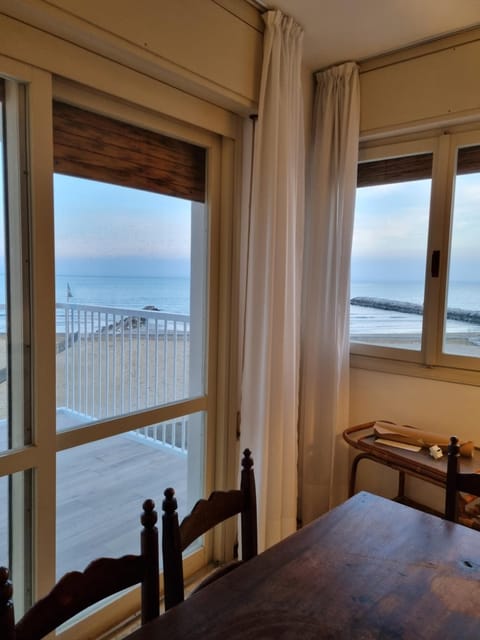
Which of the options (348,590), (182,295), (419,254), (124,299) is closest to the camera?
(348,590)

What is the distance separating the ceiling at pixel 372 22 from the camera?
1882 millimetres

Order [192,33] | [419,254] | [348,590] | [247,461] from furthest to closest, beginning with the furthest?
[419,254] → [192,33] → [247,461] → [348,590]

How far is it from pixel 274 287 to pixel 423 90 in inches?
49.7

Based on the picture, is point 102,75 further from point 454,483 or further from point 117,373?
point 454,483

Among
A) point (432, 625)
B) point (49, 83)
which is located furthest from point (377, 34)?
point (432, 625)

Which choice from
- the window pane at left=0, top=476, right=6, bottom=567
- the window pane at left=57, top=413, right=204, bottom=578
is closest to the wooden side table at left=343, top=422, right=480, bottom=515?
the window pane at left=57, top=413, right=204, bottom=578

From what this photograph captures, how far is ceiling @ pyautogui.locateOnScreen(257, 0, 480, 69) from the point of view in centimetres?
188

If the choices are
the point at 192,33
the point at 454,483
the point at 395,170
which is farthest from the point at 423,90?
the point at 454,483

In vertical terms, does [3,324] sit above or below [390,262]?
below

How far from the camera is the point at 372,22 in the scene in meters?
2.01

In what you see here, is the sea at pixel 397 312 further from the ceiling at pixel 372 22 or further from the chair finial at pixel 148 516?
the chair finial at pixel 148 516

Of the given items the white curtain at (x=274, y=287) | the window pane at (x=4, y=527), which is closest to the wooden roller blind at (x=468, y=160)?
the white curtain at (x=274, y=287)

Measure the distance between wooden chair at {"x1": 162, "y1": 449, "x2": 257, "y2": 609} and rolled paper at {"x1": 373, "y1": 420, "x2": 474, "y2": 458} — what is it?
3.66 feet

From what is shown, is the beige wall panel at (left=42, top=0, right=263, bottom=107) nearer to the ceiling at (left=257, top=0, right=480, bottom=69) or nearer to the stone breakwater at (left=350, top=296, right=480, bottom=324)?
the ceiling at (left=257, top=0, right=480, bottom=69)
